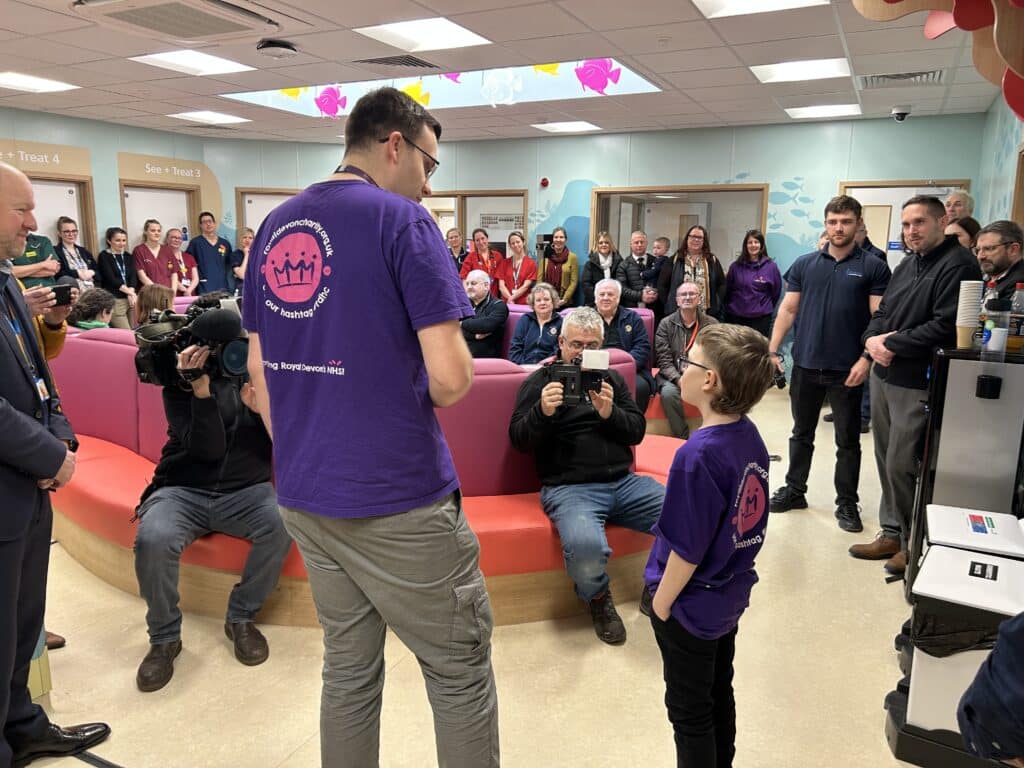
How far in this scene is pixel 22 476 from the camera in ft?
5.50

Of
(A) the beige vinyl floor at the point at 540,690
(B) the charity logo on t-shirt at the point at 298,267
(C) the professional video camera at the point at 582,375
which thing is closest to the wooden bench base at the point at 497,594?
(A) the beige vinyl floor at the point at 540,690

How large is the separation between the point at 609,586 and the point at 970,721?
1.99 metres

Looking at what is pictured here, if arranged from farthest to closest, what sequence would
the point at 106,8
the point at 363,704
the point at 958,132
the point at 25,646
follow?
1. the point at 958,132
2. the point at 106,8
3. the point at 25,646
4. the point at 363,704

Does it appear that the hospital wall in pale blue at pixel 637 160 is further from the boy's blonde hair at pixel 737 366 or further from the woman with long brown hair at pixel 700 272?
the boy's blonde hair at pixel 737 366

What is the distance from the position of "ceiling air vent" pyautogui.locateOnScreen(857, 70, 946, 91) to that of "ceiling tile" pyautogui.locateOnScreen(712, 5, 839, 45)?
4.64ft

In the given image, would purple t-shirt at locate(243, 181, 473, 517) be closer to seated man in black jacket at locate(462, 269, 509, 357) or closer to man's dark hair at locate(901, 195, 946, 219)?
man's dark hair at locate(901, 195, 946, 219)

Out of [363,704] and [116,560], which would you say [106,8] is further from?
[363,704]

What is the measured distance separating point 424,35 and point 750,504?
4609mm

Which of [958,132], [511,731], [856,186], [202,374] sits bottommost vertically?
[511,731]

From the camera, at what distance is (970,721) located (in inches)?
33.7

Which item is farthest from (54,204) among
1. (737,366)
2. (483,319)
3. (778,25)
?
(737,366)

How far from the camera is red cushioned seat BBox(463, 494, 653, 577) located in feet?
8.51

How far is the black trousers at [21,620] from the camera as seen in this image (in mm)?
1659

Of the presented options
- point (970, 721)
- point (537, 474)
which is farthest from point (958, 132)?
point (970, 721)
